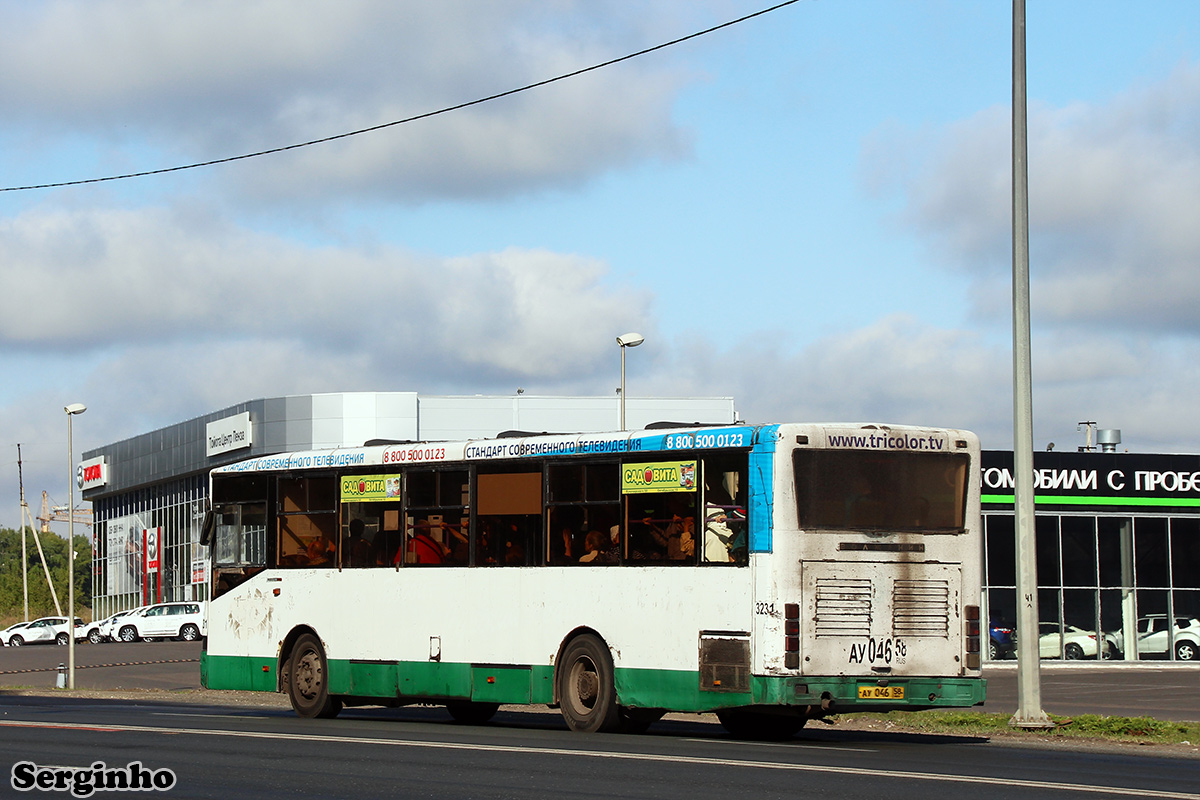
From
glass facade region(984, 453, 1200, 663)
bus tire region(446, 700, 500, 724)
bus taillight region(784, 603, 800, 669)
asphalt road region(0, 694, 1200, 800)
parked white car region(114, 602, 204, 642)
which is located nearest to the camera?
asphalt road region(0, 694, 1200, 800)

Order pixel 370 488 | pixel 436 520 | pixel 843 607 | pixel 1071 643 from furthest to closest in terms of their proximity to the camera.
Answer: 1. pixel 1071 643
2. pixel 370 488
3. pixel 436 520
4. pixel 843 607

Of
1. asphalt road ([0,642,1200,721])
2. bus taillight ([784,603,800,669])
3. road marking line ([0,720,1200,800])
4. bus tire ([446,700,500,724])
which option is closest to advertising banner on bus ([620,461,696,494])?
bus taillight ([784,603,800,669])

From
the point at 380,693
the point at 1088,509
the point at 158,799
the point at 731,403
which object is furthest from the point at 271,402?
the point at 158,799

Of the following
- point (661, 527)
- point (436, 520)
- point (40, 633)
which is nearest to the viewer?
point (661, 527)

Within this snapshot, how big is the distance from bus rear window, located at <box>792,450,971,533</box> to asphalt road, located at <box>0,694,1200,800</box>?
2.15 metres

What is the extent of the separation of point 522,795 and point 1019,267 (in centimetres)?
1057

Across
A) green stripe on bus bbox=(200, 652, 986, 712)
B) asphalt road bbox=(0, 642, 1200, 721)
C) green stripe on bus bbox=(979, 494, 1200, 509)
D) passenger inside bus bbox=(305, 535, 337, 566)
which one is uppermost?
green stripe on bus bbox=(979, 494, 1200, 509)

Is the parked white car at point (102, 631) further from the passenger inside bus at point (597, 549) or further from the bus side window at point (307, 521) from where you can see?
the passenger inside bus at point (597, 549)

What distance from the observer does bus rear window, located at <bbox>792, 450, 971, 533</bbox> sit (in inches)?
626

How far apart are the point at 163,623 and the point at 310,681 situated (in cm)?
4475

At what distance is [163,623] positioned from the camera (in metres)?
62.6

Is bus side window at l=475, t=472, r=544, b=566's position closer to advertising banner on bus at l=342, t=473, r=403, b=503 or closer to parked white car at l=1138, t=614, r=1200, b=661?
advertising banner on bus at l=342, t=473, r=403, b=503

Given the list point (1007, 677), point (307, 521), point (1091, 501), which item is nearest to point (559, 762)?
point (307, 521)

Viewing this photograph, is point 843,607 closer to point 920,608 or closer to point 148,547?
point 920,608
